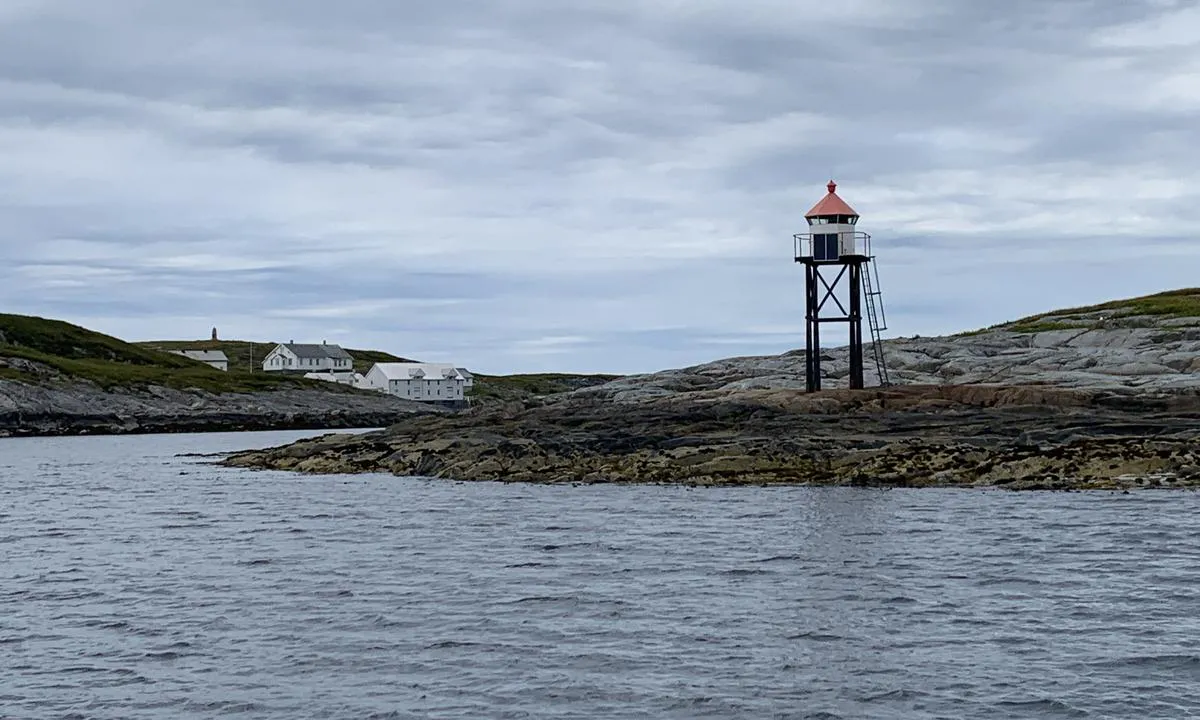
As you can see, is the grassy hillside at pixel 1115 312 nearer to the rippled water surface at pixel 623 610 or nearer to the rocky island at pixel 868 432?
the rocky island at pixel 868 432

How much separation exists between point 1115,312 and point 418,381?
93.2m

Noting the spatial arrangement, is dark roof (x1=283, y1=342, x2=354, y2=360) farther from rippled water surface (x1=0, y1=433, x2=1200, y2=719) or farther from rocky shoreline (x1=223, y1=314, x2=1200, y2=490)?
rippled water surface (x1=0, y1=433, x2=1200, y2=719)

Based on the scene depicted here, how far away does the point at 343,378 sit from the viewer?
172750 millimetres

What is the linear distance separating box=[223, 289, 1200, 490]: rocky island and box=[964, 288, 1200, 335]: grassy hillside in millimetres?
9494

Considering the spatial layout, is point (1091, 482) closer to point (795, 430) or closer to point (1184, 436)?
point (1184, 436)

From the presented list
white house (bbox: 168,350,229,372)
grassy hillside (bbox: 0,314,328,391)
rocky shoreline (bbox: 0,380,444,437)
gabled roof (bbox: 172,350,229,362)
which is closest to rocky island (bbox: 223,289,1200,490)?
rocky shoreline (bbox: 0,380,444,437)

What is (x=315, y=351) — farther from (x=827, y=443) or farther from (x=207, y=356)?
(x=827, y=443)

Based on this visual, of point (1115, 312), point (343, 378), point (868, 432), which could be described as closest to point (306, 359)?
point (343, 378)

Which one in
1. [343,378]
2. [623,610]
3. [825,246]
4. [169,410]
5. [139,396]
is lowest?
[623,610]

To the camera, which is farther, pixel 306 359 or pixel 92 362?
pixel 306 359

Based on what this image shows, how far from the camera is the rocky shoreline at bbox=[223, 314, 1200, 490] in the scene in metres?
40.6

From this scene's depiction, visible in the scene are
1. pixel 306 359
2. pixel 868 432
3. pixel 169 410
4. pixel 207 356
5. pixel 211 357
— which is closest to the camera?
pixel 868 432

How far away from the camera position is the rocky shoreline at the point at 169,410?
11331cm

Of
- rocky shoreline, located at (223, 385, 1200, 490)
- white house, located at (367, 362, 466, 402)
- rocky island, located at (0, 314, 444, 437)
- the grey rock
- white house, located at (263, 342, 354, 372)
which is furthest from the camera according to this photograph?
white house, located at (263, 342, 354, 372)
